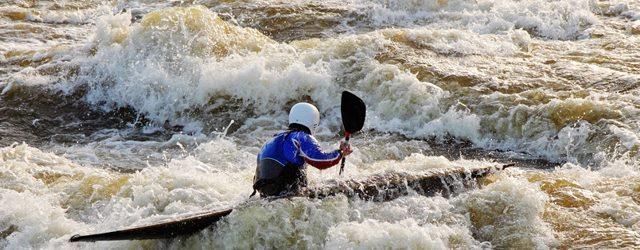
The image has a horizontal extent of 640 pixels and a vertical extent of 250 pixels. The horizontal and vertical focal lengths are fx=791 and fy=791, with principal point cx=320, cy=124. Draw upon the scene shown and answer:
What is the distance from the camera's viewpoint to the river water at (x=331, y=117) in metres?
6.95

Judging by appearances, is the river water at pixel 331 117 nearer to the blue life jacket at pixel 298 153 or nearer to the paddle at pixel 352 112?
the blue life jacket at pixel 298 153

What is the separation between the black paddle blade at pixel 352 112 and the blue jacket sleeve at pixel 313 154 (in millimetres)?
554

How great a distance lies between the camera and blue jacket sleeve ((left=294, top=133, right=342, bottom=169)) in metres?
6.71

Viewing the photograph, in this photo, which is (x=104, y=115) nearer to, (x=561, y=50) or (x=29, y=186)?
(x=29, y=186)

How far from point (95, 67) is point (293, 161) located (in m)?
6.93

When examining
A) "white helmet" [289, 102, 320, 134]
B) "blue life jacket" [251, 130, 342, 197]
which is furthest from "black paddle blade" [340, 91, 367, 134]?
"blue life jacket" [251, 130, 342, 197]

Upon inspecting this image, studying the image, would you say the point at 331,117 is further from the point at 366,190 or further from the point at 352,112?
the point at 366,190

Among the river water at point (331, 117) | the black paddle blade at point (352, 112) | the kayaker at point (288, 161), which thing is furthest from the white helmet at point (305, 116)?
the river water at point (331, 117)

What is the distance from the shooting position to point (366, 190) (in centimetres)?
711

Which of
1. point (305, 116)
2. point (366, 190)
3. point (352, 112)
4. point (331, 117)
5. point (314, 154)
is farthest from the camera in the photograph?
point (331, 117)

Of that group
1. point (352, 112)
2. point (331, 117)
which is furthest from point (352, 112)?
point (331, 117)

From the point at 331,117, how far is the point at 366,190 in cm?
433

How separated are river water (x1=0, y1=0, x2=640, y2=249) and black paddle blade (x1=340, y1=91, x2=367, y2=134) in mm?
566

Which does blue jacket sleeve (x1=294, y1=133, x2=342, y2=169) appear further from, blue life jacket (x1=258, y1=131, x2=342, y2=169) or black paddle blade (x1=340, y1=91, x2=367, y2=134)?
black paddle blade (x1=340, y1=91, x2=367, y2=134)
